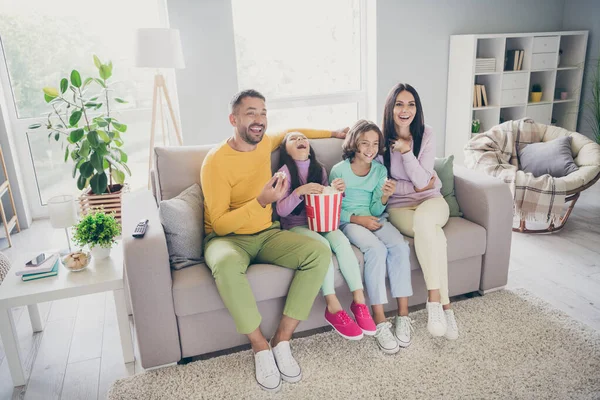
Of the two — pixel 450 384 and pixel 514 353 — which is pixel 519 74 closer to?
pixel 514 353

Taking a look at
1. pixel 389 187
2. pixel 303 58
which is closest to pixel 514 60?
pixel 303 58

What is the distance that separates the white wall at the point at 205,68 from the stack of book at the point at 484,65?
2.18 m

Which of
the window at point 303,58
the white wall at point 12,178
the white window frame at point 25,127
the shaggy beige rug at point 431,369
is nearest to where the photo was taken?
the shaggy beige rug at point 431,369

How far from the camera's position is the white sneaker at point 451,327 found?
201 cm

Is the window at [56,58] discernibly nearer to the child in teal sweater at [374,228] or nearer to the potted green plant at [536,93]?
the child in teal sweater at [374,228]

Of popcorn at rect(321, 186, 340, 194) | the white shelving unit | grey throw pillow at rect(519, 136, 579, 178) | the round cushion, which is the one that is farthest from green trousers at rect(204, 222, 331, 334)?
the white shelving unit

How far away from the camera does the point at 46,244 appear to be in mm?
3344

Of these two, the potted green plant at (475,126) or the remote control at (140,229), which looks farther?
the potted green plant at (475,126)

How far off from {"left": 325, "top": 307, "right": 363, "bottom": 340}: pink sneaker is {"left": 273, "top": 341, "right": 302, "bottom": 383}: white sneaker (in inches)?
8.7

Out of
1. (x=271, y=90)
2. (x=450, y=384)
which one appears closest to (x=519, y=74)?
(x=271, y=90)

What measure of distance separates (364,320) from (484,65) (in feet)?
10.5

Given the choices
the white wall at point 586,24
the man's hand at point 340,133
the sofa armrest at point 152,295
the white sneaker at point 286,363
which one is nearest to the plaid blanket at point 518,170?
the man's hand at point 340,133

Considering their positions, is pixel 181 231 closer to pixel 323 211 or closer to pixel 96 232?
pixel 96 232

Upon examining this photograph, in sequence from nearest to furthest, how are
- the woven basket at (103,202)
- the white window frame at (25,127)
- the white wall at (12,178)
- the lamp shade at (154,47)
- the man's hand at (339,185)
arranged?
the man's hand at (339,185), the lamp shade at (154,47), the woven basket at (103,202), the white wall at (12,178), the white window frame at (25,127)
